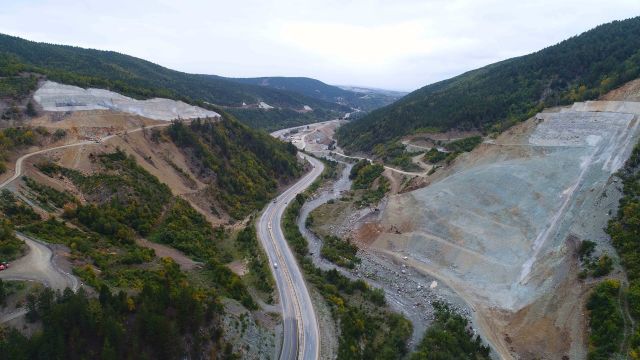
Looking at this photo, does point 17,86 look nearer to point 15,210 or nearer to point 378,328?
point 15,210

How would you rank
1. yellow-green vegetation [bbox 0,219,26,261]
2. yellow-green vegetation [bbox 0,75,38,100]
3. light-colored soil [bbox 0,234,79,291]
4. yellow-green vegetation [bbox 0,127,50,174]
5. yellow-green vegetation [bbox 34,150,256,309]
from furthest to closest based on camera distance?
yellow-green vegetation [bbox 0,75,38,100] < yellow-green vegetation [bbox 0,127,50,174] < yellow-green vegetation [bbox 34,150,256,309] < yellow-green vegetation [bbox 0,219,26,261] < light-colored soil [bbox 0,234,79,291]

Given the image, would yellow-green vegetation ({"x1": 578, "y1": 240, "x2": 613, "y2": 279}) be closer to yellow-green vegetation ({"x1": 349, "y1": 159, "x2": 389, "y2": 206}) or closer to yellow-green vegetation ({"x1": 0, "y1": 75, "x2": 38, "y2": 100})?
yellow-green vegetation ({"x1": 349, "y1": 159, "x2": 389, "y2": 206})

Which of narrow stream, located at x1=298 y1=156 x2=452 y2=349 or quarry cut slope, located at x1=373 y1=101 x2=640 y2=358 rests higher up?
quarry cut slope, located at x1=373 y1=101 x2=640 y2=358

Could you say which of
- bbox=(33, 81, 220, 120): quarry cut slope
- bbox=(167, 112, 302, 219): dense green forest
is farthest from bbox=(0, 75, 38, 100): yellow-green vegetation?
bbox=(167, 112, 302, 219): dense green forest

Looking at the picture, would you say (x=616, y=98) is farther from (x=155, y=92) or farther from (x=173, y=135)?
(x=155, y=92)

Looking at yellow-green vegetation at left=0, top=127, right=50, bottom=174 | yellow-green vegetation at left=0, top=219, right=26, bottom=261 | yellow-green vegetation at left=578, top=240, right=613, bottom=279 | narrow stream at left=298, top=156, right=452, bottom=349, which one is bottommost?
narrow stream at left=298, top=156, right=452, bottom=349

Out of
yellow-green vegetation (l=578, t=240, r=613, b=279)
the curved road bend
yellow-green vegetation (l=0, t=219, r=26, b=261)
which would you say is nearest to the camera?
yellow-green vegetation (l=0, t=219, r=26, b=261)

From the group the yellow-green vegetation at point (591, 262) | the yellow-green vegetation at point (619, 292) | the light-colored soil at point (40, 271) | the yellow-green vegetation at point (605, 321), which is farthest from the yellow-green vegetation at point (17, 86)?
the yellow-green vegetation at point (619, 292)
